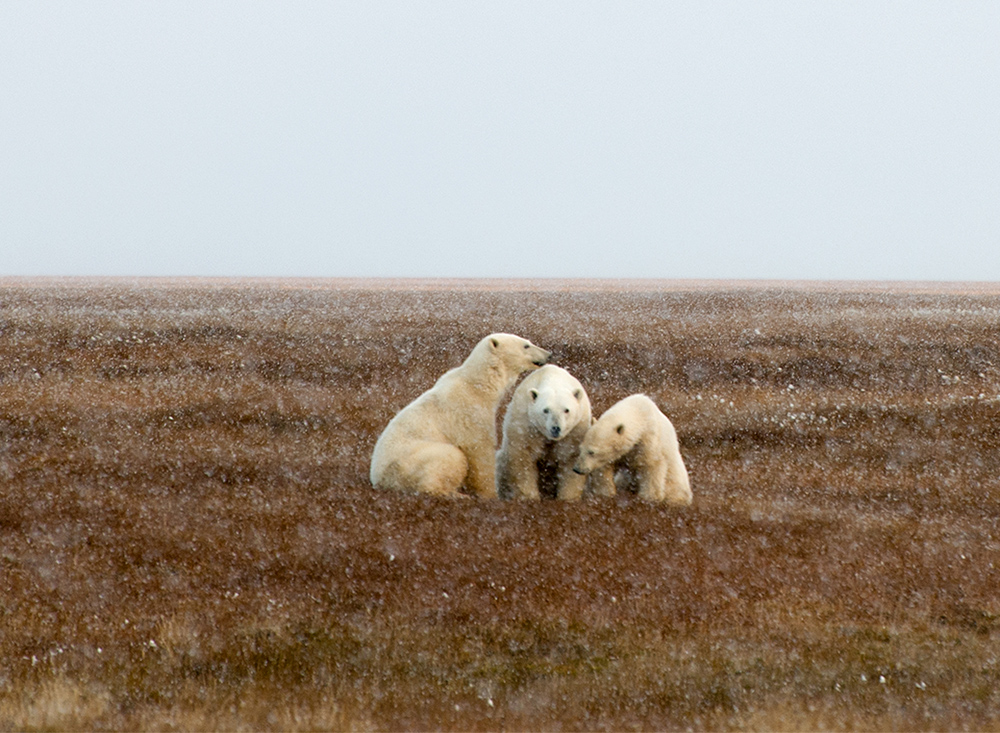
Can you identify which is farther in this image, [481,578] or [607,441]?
[607,441]

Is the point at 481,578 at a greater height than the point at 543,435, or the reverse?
the point at 543,435

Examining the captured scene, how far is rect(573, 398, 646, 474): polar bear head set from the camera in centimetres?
1184

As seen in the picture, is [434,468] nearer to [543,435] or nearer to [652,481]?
[543,435]

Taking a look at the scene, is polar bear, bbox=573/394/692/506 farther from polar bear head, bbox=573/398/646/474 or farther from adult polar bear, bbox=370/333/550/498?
adult polar bear, bbox=370/333/550/498

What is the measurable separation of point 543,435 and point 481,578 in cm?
277

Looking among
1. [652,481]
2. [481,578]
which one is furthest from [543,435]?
[481,578]

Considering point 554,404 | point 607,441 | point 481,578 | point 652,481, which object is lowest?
point 481,578

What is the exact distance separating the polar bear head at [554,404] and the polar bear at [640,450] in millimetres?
342

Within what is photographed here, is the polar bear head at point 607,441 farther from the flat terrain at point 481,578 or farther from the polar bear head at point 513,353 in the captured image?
the polar bear head at point 513,353

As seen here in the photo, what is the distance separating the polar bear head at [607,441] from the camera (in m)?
11.8

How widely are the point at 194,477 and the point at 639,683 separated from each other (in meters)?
8.47

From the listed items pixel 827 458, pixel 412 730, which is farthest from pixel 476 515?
pixel 827 458

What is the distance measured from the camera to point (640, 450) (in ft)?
40.7

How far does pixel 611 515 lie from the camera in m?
11.5
